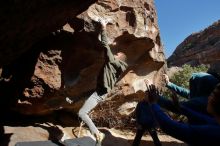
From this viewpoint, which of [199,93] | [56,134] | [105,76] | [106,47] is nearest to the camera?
[199,93]

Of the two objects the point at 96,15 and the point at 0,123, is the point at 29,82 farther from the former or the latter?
the point at 96,15

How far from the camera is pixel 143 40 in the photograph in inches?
406

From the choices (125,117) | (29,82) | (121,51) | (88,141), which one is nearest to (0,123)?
(29,82)

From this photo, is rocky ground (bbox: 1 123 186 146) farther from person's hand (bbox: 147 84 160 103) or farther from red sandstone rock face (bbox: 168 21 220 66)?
red sandstone rock face (bbox: 168 21 220 66)

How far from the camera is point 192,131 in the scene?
10.9ft

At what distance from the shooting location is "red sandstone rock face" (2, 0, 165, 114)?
7621 millimetres

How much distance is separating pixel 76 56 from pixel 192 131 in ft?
17.5

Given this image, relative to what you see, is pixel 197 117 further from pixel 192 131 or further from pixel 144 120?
pixel 144 120

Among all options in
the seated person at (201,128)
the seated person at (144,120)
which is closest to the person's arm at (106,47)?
the seated person at (144,120)

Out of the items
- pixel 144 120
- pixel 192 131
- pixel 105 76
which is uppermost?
pixel 192 131

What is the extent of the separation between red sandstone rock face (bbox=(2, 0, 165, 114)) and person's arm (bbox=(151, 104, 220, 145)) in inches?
130

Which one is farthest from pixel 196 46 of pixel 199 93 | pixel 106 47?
pixel 199 93

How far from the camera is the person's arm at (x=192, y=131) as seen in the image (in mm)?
3199

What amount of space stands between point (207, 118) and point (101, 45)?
4.55m
